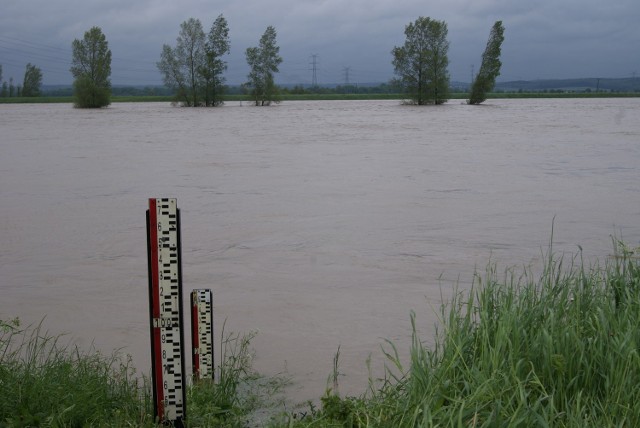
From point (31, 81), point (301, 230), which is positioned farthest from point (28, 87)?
point (301, 230)

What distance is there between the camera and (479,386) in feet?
11.2

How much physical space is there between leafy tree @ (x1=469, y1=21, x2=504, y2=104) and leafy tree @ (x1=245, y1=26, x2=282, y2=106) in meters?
16.0

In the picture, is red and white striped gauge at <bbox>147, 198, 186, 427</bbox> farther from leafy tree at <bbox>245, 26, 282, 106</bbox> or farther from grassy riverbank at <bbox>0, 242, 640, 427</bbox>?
leafy tree at <bbox>245, 26, 282, 106</bbox>

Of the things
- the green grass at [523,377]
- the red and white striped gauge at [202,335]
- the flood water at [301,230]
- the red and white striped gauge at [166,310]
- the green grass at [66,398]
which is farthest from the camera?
the flood water at [301,230]

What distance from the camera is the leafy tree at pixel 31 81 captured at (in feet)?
254

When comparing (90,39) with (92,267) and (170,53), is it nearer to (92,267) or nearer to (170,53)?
(170,53)

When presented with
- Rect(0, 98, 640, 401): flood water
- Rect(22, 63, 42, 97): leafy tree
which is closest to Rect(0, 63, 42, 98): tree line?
Rect(22, 63, 42, 97): leafy tree

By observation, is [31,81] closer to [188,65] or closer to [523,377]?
[188,65]

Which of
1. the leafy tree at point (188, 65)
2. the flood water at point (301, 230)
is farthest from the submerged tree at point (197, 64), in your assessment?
the flood water at point (301, 230)

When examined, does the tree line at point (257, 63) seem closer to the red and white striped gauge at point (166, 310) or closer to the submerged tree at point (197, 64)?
the submerged tree at point (197, 64)

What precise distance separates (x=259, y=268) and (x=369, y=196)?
5.39 meters

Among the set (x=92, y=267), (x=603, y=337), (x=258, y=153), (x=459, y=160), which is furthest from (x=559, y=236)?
(x=258, y=153)

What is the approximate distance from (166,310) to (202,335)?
981 millimetres

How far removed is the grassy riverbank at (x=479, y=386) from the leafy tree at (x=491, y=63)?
203 feet
